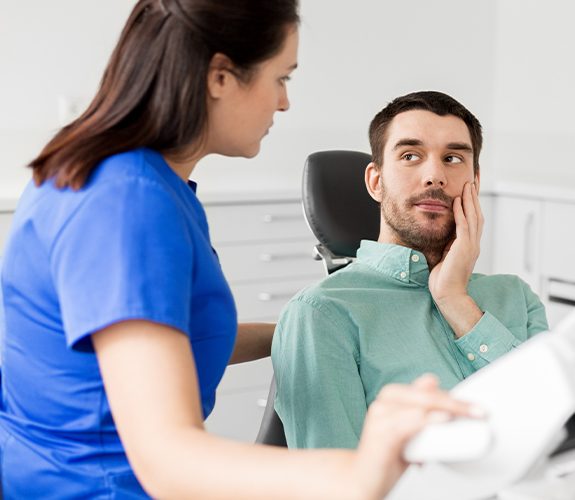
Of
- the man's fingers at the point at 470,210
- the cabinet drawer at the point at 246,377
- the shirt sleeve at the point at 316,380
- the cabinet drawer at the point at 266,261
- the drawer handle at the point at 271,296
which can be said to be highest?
the man's fingers at the point at 470,210

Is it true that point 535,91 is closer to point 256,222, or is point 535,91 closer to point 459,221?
point 256,222

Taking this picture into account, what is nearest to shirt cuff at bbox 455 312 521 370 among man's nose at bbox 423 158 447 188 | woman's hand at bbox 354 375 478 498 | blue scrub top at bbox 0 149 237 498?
man's nose at bbox 423 158 447 188

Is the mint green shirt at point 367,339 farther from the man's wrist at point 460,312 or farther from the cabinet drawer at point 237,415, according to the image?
the cabinet drawer at point 237,415

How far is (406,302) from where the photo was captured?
1.82 m

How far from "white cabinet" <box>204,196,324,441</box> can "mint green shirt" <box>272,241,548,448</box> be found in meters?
1.59

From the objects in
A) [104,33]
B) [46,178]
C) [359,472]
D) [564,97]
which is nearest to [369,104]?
[564,97]

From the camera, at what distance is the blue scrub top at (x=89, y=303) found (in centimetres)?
100

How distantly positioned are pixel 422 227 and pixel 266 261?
172 cm

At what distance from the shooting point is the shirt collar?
1.84 meters

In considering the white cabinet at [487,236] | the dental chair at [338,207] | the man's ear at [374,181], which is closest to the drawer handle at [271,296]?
the white cabinet at [487,236]

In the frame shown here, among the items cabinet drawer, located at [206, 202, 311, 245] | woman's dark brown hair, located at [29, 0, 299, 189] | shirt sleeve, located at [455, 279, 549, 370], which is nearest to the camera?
woman's dark brown hair, located at [29, 0, 299, 189]

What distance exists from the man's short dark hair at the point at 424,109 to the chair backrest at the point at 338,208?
0.21 m

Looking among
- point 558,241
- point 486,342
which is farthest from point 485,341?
point 558,241

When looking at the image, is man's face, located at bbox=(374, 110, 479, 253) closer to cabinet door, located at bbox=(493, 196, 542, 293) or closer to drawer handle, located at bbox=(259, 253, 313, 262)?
drawer handle, located at bbox=(259, 253, 313, 262)
